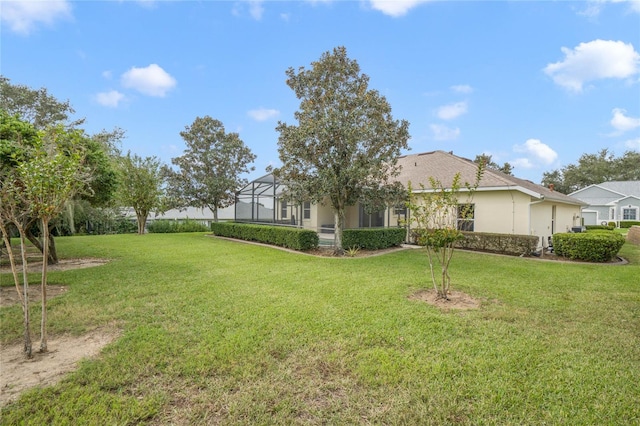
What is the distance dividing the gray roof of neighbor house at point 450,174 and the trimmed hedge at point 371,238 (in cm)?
245

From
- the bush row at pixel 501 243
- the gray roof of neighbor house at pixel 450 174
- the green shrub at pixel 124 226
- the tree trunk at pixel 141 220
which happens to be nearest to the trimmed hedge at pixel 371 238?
the gray roof of neighbor house at pixel 450 174

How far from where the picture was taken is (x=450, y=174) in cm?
1416

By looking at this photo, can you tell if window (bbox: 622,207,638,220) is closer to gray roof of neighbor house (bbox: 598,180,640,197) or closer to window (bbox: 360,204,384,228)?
gray roof of neighbor house (bbox: 598,180,640,197)

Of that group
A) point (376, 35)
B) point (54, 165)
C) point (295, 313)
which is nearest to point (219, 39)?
point (376, 35)

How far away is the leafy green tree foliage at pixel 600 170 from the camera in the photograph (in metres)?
43.3

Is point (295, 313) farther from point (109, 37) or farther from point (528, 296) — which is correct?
point (109, 37)

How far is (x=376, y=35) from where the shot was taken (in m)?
11.6

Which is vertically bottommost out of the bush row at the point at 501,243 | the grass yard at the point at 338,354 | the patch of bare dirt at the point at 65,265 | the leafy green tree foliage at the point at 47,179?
the grass yard at the point at 338,354

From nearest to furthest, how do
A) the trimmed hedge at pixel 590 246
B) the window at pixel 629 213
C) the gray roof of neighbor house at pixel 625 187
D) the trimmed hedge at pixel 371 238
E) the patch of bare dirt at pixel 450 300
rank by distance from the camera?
the patch of bare dirt at pixel 450 300
the trimmed hedge at pixel 590 246
the trimmed hedge at pixel 371 238
the window at pixel 629 213
the gray roof of neighbor house at pixel 625 187

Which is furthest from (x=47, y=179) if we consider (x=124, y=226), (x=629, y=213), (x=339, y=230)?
(x=629, y=213)

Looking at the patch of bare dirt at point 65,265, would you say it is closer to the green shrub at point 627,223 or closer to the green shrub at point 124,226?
the green shrub at point 124,226

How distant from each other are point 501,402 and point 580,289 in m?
5.60

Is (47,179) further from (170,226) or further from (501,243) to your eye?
(170,226)

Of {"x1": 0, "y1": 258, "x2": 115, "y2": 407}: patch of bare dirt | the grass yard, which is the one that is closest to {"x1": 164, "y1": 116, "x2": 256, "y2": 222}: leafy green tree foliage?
the grass yard
